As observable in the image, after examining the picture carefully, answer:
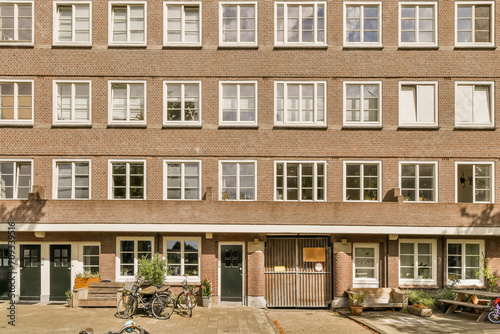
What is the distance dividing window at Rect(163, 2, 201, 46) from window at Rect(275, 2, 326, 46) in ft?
10.3

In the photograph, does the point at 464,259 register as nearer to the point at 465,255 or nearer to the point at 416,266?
the point at 465,255

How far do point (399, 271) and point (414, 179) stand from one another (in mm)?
3572

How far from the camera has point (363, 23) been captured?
1877 centimetres

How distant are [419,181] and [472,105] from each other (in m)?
3.62

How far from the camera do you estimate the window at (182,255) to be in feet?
59.5

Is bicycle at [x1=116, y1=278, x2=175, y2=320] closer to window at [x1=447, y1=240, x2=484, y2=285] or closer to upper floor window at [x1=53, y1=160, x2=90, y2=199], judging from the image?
upper floor window at [x1=53, y1=160, x2=90, y2=199]

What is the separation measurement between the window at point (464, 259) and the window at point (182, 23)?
499 inches

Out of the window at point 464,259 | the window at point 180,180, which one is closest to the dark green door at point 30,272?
the window at point 180,180

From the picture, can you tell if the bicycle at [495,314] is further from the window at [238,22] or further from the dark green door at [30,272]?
the dark green door at [30,272]

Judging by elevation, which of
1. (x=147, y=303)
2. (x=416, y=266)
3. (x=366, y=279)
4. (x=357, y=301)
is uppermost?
(x=416, y=266)

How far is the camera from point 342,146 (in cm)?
1853

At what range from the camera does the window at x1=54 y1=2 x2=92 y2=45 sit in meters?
18.7

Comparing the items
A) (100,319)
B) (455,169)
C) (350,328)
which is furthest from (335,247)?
(100,319)

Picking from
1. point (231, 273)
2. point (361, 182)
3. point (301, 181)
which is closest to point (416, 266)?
point (361, 182)
